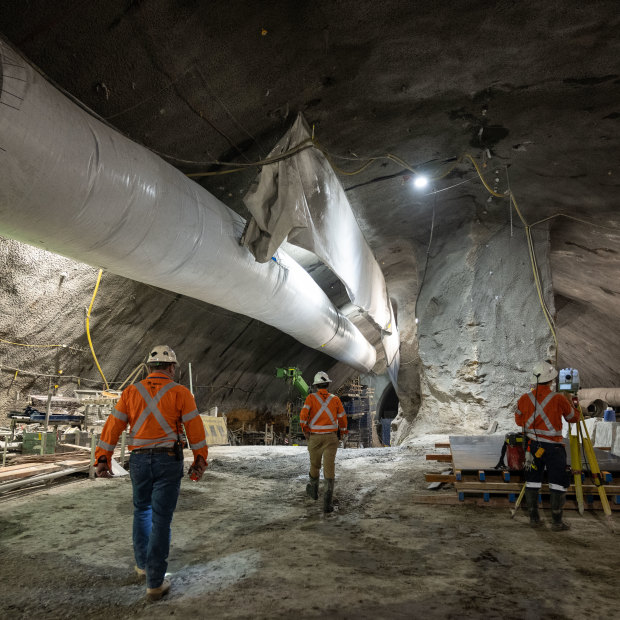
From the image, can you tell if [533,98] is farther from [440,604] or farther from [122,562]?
[122,562]

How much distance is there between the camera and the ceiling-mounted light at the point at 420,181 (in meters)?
7.02

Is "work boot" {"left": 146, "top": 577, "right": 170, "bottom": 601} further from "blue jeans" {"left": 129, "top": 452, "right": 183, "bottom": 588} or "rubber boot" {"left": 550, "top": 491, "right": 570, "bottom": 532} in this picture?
"rubber boot" {"left": 550, "top": 491, "right": 570, "bottom": 532}

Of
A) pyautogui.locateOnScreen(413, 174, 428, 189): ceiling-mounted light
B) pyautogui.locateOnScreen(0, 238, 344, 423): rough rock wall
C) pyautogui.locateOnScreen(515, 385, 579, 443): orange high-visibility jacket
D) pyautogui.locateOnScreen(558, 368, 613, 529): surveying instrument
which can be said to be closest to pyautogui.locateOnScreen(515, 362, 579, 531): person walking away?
pyautogui.locateOnScreen(515, 385, 579, 443): orange high-visibility jacket

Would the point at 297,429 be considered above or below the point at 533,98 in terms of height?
below

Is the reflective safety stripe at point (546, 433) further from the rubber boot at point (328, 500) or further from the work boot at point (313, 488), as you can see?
the work boot at point (313, 488)

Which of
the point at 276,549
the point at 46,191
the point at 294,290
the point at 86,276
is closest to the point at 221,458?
the point at 294,290

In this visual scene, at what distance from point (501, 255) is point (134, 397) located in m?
7.46

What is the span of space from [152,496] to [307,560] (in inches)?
39.9

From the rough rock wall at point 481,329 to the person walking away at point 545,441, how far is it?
4.24 meters

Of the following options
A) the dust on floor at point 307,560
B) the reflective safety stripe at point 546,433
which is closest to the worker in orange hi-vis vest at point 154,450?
the dust on floor at point 307,560

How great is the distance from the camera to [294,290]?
19.8 ft

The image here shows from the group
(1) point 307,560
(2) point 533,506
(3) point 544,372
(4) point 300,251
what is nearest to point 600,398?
(4) point 300,251

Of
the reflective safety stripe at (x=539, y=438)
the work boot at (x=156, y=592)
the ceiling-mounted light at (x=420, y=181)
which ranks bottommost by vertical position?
the work boot at (x=156, y=592)

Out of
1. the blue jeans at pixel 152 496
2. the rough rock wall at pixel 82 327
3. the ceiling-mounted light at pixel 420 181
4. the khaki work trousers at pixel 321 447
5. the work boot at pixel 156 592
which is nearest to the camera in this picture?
the work boot at pixel 156 592
